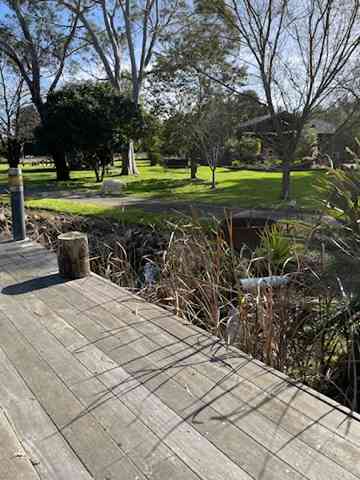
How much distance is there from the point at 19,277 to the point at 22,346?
1.42 metres

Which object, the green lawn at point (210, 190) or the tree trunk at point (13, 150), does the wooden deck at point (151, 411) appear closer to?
the green lawn at point (210, 190)

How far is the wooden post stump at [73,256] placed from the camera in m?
3.50

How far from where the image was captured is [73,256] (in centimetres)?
354

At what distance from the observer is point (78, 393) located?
1.89 m

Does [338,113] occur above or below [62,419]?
above

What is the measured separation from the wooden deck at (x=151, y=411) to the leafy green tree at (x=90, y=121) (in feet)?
47.1

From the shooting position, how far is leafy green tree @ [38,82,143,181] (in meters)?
16.0

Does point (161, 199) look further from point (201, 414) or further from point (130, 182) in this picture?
point (201, 414)

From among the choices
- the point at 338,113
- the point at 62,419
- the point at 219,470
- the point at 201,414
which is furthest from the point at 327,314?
the point at 338,113

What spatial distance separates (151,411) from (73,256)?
2023mm

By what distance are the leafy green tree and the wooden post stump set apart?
43.5ft

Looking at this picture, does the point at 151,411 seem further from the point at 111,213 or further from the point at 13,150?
the point at 13,150

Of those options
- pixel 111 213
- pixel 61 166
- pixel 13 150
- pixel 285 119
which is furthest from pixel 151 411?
pixel 13 150

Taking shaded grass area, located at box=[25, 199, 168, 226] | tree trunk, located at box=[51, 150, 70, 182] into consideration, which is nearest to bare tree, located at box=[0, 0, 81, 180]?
tree trunk, located at box=[51, 150, 70, 182]
